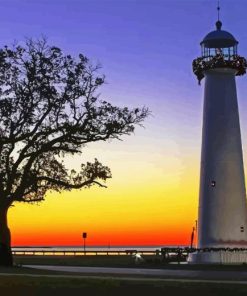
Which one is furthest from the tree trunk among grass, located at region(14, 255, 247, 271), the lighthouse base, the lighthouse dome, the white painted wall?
the lighthouse dome

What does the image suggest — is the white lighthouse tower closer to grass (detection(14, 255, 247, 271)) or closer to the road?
grass (detection(14, 255, 247, 271))

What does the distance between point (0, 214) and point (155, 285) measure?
20139 mm

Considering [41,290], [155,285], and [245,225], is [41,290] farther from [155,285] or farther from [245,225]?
[245,225]

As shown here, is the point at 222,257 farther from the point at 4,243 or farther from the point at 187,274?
the point at 187,274

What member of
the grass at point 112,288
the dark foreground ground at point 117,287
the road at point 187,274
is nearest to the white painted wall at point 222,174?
the road at point 187,274

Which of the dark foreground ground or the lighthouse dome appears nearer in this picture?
the dark foreground ground

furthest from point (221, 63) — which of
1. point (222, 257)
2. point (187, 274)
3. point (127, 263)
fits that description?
point (187, 274)

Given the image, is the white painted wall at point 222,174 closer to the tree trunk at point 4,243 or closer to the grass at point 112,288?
the tree trunk at point 4,243

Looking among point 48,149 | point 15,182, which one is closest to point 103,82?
point 48,149

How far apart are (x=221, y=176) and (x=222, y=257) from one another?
222 inches

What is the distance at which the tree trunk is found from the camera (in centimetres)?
4250

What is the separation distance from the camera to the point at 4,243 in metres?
43.1

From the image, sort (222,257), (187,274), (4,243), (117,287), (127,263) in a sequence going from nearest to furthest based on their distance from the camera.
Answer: (117,287), (187,274), (4,243), (222,257), (127,263)

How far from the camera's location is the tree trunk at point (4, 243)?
42500 mm
